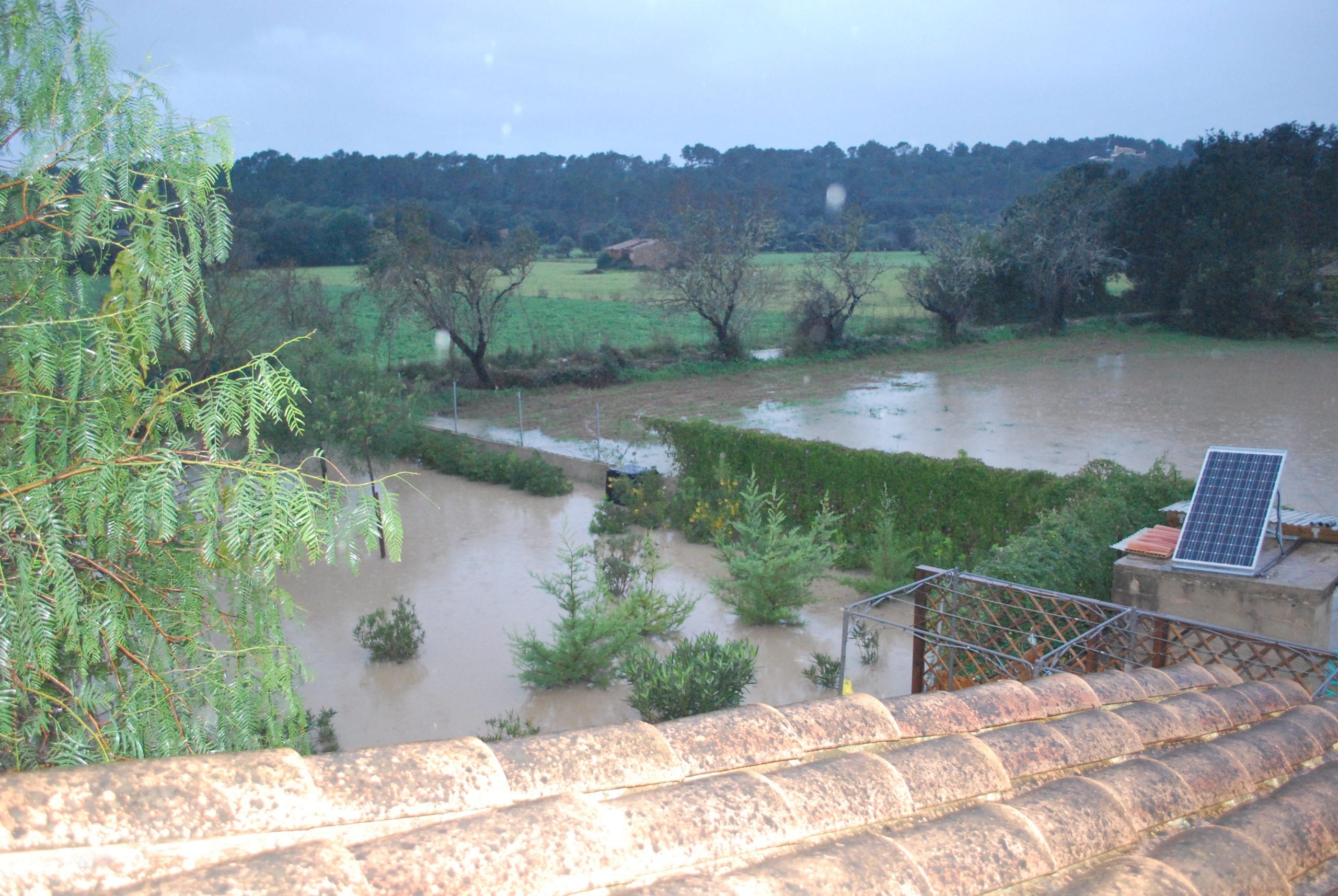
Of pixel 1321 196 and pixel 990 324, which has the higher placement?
pixel 1321 196

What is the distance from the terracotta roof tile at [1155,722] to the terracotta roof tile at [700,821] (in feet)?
5.19

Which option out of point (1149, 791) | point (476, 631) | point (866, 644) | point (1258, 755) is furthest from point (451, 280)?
point (1149, 791)

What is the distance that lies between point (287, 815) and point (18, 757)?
2.08 meters

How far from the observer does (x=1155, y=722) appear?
2824 mm

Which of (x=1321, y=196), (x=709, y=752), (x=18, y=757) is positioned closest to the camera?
(x=709, y=752)

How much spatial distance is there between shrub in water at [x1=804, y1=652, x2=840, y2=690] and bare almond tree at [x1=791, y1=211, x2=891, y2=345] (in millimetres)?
24228

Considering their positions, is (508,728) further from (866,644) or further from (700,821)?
(700,821)

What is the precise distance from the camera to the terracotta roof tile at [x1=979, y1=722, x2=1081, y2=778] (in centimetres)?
223

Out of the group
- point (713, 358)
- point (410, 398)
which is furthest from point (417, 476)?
point (713, 358)

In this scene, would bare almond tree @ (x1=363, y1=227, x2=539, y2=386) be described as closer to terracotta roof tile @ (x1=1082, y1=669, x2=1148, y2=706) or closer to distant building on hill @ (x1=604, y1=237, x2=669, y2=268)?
distant building on hill @ (x1=604, y1=237, x2=669, y2=268)

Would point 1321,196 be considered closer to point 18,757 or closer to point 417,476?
point 417,476

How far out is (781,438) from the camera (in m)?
13.7

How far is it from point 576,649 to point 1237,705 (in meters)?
5.88

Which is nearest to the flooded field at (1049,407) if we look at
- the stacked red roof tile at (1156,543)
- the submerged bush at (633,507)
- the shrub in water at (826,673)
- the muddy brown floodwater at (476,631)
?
the submerged bush at (633,507)
